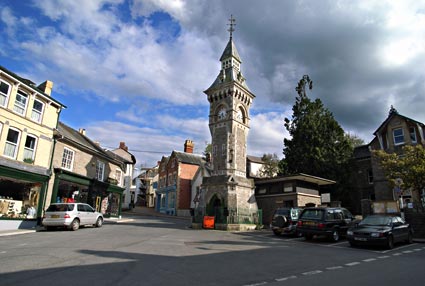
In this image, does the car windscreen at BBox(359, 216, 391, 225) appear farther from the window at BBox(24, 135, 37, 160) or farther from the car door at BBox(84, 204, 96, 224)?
the window at BBox(24, 135, 37, 160)

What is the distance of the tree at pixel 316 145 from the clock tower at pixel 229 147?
835 cm

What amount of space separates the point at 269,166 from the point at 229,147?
21.7 m

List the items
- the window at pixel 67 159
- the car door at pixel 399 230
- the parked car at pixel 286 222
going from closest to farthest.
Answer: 1. the car door at pixel 399 230
2. the parked car at pixel 286 222
3. the window at pixel 67 159

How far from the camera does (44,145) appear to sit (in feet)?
65.6

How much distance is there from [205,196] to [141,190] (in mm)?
43600

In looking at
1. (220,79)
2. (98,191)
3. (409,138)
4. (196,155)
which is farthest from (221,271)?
(196,155)

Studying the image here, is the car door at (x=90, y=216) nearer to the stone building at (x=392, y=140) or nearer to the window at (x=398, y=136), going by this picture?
the stone building at (x=392, y=140)

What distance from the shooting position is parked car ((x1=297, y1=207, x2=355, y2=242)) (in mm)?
14492

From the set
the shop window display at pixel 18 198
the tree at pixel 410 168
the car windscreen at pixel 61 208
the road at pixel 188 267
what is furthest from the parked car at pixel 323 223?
the shop window display at pixel 18 198

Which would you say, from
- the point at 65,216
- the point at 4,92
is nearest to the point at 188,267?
the point at 65,216

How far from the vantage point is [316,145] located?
3297 cm

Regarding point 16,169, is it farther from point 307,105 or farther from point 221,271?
point 307,105

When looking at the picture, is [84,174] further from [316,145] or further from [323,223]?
[316,145]

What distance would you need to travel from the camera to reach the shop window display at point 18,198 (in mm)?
17531
